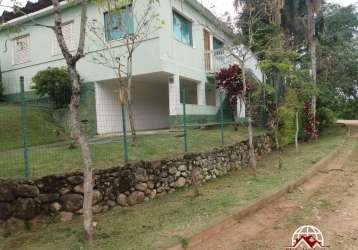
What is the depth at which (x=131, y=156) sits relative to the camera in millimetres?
8320

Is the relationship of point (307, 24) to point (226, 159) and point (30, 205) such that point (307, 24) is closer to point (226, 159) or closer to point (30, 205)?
point (226, 159)

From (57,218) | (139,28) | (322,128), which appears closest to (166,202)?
(57,218)

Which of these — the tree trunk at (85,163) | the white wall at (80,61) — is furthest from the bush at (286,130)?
the tree trunk at (85,163)

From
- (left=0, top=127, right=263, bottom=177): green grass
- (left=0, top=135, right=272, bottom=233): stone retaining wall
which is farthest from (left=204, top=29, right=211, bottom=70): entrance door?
(left=0, top=135, right=272, bottom=233): stone retaining wall

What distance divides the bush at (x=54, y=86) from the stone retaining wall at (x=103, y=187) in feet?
25.0

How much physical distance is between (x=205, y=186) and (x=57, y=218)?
414 centimetres

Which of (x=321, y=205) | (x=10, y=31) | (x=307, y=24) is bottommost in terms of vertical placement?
(x=321, y=205)

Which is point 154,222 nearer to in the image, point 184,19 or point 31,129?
point 31,129

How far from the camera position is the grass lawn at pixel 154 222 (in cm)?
520

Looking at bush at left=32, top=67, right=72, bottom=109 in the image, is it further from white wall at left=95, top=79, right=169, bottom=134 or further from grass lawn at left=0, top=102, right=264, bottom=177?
white wall at left=95, top=79, right=169, bottom=134

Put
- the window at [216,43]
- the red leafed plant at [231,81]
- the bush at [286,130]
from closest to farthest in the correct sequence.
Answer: the red leafed plant at [231,81] → the bush at [286,130] → the window at [216,43]

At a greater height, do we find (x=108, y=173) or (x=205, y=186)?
(x=108, y=173)

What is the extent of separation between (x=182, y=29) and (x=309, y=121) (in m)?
8.22

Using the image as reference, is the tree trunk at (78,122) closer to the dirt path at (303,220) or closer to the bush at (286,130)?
the dirt path at (303,220)
